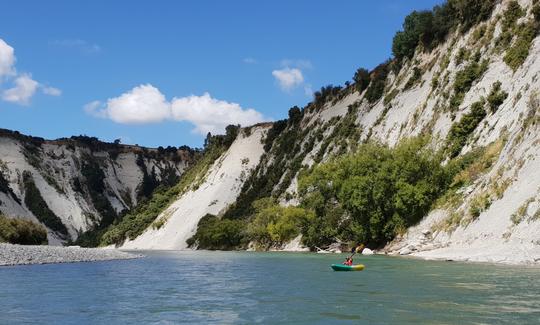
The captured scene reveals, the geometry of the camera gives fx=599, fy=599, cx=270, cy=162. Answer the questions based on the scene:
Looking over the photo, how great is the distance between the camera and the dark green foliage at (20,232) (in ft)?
226

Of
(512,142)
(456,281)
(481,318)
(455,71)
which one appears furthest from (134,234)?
(481,318)

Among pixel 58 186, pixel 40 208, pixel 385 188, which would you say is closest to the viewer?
pixel 385 188

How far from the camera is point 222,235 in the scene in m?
92.6

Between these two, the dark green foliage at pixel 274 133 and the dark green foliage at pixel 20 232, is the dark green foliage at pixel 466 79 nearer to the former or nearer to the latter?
the dark green foliage at pixel 20 232

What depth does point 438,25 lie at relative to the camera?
76.9 m

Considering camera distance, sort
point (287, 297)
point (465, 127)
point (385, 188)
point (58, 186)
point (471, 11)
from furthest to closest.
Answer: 1. point (58, 186)
2. point (471, 11)
3. point (465, 127)
4. point (385, 188)
5. point (287, 297)

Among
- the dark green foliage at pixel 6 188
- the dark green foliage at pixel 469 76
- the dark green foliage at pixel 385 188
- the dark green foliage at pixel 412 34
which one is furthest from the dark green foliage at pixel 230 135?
the dark green foliage at pixel 469 76

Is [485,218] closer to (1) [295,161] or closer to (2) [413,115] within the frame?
(2) [413,115]

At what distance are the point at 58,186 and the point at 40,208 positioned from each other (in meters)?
14.1

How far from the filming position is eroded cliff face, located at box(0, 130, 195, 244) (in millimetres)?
161750

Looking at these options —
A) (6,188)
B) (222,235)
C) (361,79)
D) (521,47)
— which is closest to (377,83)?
(361,79)

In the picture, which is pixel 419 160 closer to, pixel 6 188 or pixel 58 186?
pixel 6 188

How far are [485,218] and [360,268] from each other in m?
11.9

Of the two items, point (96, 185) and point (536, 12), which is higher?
point (536, 12)
